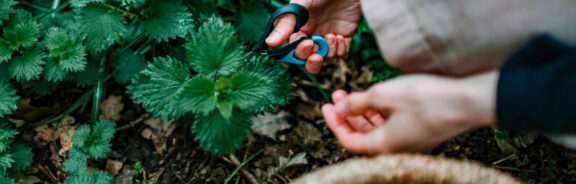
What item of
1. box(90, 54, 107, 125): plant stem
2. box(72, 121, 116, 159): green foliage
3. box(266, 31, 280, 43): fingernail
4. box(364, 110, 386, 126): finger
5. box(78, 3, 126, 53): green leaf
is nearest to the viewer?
box(364, 110, 386, 126): finger

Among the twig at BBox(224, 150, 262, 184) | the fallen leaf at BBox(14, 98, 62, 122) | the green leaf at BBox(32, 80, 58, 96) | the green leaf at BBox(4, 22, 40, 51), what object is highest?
the green leaf at BBox(4, 22, 40, 51)

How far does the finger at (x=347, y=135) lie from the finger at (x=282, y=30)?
318 millimetres

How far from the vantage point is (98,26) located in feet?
5.30

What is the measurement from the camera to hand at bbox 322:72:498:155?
40.4 inches

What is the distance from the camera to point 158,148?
6.28ft

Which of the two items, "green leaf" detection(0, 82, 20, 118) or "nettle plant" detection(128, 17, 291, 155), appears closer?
"nettle plant" detection(128, 17, 291, 155)

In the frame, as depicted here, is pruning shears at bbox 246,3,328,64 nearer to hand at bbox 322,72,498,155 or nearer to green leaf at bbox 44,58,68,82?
hand at bbox 322,72,498,155

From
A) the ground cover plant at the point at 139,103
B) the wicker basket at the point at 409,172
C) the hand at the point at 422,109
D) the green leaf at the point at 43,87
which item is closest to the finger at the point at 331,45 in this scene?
the ground cover plant at the point at 139,103

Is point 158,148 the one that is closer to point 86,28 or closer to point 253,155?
point 253,155

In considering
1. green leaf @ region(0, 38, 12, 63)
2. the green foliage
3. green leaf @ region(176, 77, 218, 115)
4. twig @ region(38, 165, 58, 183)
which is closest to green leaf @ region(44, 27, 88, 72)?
green leaf @ region(0, 38, 12, 63)

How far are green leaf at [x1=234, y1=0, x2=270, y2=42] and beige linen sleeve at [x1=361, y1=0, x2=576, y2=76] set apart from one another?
68 centimetres

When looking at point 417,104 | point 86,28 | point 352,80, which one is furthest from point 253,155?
point 417,104

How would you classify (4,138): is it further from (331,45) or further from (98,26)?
(331,45)

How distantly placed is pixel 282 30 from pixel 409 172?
70cm
